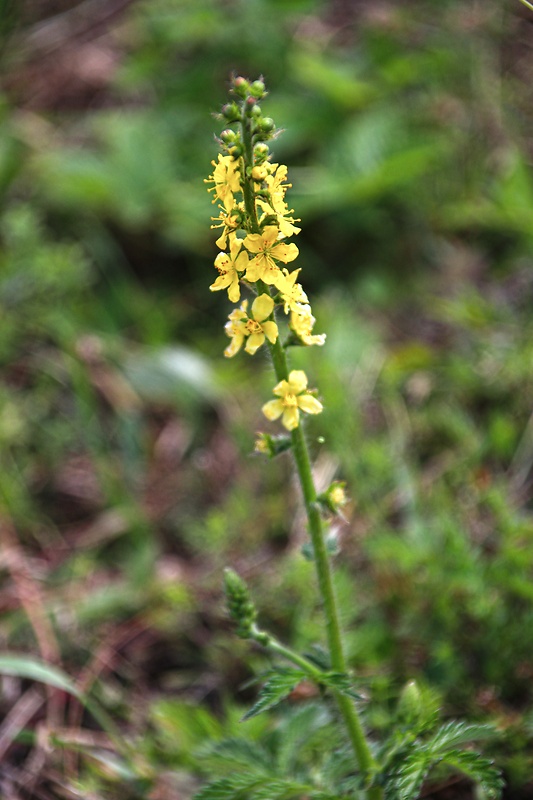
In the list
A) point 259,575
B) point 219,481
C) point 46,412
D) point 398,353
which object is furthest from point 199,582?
point 398,353

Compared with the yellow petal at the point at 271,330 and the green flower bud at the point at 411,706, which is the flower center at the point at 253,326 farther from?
the green flower bud at the point at 411,706

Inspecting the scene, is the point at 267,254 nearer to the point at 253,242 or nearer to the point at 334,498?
the point at 253,242

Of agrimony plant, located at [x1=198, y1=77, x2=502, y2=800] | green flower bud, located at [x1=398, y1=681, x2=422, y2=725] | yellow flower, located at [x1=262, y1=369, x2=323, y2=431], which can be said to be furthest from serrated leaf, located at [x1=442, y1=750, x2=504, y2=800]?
yellow flower, located at [x1=262, y1=369, x2=323, y2=431]

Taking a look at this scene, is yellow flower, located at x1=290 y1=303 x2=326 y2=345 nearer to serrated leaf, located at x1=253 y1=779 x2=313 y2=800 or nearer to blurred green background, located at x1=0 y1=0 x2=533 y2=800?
blurred green background, located at x1=0 y1=0 x2=533 y2=800

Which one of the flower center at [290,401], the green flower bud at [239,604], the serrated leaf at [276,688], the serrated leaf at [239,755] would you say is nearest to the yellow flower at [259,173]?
the flower center at [290,401]

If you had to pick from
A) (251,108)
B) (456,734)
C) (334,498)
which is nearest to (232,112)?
(251,108)

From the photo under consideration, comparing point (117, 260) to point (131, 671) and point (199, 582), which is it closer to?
point (199, 582)
